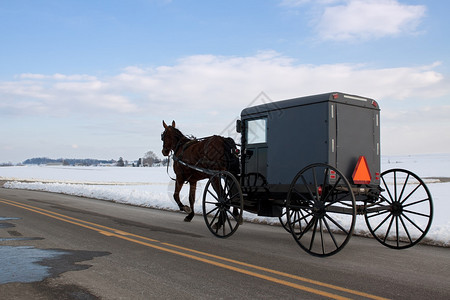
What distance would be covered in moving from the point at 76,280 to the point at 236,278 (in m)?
1.97

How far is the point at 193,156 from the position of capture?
10.9 m

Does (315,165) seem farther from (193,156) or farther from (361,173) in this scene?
(193,156)

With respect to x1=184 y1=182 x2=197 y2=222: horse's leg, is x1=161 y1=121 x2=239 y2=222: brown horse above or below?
above

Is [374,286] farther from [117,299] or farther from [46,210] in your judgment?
[46,210]

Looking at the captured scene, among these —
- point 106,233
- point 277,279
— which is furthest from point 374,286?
point 106,233

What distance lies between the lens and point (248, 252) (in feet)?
22.4

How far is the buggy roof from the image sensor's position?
275 inches

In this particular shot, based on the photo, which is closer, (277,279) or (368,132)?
(277,279)

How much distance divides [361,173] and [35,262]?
5.51m

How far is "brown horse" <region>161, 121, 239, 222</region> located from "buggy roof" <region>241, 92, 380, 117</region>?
5.02 ft

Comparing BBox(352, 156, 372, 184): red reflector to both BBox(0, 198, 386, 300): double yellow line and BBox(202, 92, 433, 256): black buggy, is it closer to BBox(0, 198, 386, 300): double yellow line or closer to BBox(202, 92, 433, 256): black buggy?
BBox(202, 92, 433, 256): black buggy

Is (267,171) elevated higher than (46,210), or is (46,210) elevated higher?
(267,171)

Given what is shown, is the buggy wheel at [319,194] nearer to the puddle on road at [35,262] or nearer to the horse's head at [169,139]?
the puddle on road at [35,262]

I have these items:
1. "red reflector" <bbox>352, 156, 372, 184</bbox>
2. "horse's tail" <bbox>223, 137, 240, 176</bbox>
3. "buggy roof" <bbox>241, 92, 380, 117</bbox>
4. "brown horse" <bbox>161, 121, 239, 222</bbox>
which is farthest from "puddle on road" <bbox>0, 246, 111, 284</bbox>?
"red reflector" <bbox>352, 156, 372, 184</bbox>
